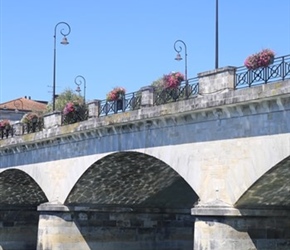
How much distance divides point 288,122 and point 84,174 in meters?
13.0

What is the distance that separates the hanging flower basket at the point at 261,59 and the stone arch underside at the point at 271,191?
9.40 ft

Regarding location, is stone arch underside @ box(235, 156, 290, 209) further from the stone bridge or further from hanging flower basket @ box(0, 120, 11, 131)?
hanging flower basket @ box(0, 120, 11, 131)

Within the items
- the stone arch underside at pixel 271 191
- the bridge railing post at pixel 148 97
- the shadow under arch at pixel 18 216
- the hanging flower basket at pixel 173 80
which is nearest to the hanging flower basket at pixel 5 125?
the shadow under arch at pixel 18 216

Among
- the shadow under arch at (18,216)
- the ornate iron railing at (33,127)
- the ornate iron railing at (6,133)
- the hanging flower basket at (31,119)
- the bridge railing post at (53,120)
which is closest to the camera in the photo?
the bridge railing post at (53,120)

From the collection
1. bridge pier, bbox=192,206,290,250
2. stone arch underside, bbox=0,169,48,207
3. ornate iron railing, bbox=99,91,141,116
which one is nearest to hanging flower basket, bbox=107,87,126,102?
ornate iron railing, bbox=99,91,141,116

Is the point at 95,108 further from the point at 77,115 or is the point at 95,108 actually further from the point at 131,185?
the point at 131,185

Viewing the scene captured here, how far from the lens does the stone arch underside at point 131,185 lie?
29.5 meters

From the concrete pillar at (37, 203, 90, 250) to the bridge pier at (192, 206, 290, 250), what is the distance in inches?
426

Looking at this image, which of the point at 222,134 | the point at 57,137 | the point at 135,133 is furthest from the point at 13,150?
the point at 222,134

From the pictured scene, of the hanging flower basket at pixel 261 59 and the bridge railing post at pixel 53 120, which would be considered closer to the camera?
the hanging flower basket at pixel 261 59

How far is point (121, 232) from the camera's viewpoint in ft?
110

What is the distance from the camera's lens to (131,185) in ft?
106

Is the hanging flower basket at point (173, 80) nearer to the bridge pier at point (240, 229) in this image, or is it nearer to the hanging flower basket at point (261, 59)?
the hanging flower basket at point (261, 59)

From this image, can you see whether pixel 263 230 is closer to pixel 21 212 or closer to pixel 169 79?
pixel 169 79
